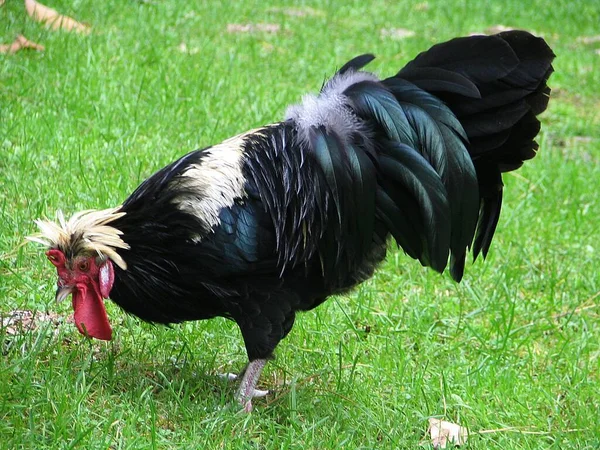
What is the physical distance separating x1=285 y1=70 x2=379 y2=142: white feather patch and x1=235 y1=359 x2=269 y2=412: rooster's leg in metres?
0.98

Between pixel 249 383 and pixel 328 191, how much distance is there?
0.91m

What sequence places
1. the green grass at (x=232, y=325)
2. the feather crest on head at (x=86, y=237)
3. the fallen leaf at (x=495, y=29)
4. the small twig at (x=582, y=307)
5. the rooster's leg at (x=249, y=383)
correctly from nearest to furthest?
1. the feather crest on head at (x=86, y=237)
2. the green grass at (x=232, y=325)
3. the rooster's leg at (x=249, y=383)
4. the small twig at (x=582, y=307)
5. the fallen leaf at (x=495, y=29)

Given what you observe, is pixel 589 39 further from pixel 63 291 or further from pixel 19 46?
pixel 63 291

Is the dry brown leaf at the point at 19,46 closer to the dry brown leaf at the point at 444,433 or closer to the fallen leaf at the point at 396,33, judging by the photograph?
the dry brown leaf at the point at 444,433

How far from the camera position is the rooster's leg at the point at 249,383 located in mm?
3732

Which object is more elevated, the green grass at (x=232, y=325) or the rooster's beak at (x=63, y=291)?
the rooster's beak at (x=63, y=291)

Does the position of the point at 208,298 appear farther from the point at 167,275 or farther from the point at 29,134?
the point at 29,134

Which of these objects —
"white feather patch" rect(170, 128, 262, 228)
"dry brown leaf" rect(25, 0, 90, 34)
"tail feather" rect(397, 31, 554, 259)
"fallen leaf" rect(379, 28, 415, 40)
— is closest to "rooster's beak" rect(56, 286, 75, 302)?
"white feather patch" rect(170, 128, 262, 228)

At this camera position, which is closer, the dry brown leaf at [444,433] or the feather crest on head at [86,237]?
the feather crest on head at [86,237]

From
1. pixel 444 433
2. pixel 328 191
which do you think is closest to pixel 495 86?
pixel 328 191

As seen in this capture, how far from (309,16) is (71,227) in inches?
295

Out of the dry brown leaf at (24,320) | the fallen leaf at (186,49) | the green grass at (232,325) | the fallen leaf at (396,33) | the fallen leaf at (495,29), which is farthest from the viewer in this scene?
the fallen leaf at (495,29)

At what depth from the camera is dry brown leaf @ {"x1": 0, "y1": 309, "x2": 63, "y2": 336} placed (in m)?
3.89

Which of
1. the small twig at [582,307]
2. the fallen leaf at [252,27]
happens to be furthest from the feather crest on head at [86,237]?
the fallen leaf at [252,27]
